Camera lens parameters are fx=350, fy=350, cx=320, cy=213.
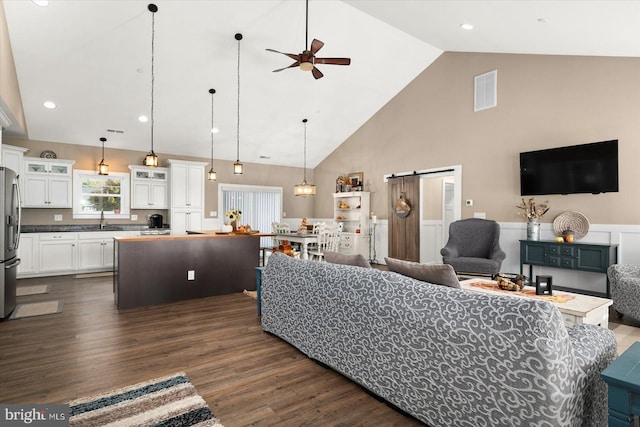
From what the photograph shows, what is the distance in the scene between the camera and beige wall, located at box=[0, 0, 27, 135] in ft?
14.0

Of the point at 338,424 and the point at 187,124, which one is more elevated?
the point at 187,124

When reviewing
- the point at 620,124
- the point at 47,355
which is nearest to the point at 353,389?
the point at 47,355

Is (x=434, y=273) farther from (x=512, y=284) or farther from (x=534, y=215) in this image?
(x=534, y=215)

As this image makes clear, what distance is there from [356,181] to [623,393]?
7.67 meters

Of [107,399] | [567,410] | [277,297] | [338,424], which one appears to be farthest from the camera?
[277,297]

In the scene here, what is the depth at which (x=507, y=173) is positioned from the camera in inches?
227

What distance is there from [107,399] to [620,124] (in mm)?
6299

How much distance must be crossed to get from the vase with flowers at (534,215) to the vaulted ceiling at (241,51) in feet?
7.10

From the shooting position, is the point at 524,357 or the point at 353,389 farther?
the point at 353,389

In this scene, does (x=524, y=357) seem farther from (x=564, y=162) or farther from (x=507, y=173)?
(x=507, y=173)

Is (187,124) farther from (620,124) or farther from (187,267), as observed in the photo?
(620,124)

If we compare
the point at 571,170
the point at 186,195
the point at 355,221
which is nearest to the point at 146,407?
the point at 571,170

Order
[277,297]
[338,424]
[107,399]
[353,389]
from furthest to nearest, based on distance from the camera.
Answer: [277,297]
[353,389]
[107,399]
[338,424]

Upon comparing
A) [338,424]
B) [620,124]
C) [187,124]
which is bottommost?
[338,424]
